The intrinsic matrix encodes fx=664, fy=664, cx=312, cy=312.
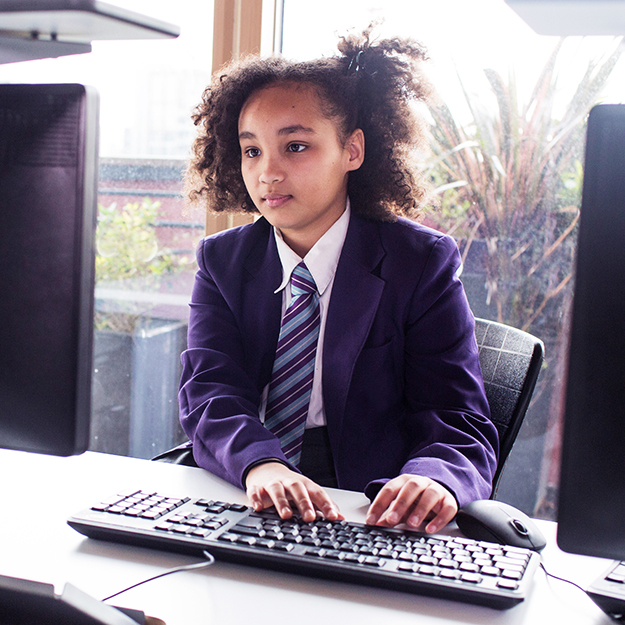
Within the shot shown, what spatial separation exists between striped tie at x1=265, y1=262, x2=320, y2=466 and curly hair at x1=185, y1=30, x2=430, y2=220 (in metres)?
0.26

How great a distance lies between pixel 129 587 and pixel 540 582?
444 millimetres

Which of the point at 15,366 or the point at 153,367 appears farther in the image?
the point at 153,367

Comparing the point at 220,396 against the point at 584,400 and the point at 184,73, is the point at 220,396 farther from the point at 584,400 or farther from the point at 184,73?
the point at 184,73

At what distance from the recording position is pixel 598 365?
53 centimetres

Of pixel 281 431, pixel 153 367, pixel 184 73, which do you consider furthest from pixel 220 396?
pixel 184 73

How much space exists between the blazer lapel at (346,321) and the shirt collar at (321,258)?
1.9 inches

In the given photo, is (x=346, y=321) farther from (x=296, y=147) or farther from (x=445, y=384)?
(x=296, y=147)

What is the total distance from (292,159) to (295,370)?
1.39 ft

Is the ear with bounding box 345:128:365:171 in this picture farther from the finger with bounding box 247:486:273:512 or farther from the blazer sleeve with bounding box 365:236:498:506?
the finger with bounding box 247:486:273:512

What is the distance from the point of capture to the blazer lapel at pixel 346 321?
1.26 meters

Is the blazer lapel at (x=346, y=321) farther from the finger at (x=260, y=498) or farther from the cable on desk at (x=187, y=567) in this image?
the cable on desk at (x=187, y=567)

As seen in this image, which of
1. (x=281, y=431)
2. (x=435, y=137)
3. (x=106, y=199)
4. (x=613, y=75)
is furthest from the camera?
(x=106, y=199)

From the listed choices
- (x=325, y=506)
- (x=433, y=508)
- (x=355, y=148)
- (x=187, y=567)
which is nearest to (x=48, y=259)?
(x=187, y=567)

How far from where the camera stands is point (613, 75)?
160cm
